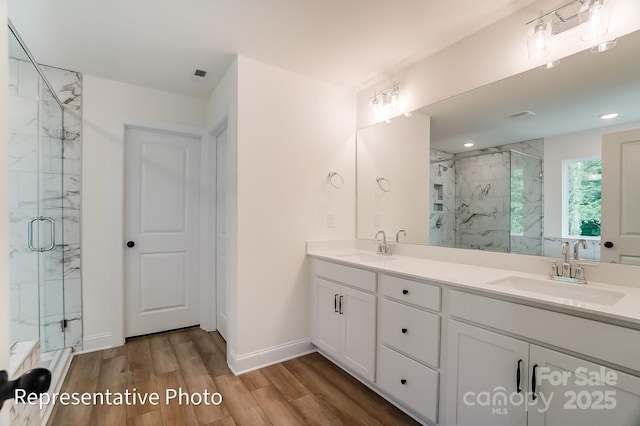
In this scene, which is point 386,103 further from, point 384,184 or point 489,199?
point 489,199

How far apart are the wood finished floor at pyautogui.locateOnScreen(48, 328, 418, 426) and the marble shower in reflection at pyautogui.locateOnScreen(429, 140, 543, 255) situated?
121 centimetres

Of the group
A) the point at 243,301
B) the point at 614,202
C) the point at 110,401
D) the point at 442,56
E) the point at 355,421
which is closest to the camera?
the point at 614,202

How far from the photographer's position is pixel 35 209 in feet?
7.11

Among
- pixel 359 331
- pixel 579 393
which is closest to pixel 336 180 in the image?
pixel 359 331

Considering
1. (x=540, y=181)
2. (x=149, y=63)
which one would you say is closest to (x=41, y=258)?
(x=149, y=63)

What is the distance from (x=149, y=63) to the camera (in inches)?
93.3

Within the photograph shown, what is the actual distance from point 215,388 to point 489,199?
2.28 meters

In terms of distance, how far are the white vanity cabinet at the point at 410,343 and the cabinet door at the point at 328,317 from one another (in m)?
0.43

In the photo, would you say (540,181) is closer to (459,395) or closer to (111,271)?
(459,395)

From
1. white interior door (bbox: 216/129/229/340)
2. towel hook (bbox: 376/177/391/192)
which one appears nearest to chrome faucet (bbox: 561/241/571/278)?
towel hook (bbox: 376/177/391/192)

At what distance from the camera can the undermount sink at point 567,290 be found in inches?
52.1

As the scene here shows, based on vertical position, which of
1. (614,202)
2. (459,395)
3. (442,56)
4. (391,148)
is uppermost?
(442,56)

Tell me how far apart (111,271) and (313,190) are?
77.0 inches

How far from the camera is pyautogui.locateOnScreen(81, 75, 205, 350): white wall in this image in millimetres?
2566
